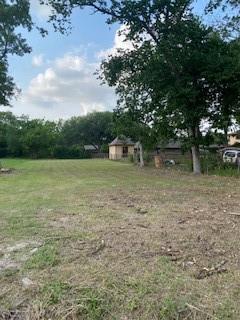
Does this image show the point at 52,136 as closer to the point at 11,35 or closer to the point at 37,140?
the point at 37,140

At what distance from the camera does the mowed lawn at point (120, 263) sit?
296 cm

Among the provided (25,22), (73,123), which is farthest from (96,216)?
(73,123)

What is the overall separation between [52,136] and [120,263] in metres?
59.5

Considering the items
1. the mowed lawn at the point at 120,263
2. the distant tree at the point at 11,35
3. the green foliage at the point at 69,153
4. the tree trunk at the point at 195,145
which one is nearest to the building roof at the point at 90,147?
the green foliage at the point at 69,153

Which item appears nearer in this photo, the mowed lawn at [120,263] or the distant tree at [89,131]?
the mowed lawn at [120,263]

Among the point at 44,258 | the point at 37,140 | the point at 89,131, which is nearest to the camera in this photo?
the point at 44,258

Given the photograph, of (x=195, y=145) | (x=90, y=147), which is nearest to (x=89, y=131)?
(x=90, y=147)

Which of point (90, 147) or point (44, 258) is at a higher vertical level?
point (90, 147)

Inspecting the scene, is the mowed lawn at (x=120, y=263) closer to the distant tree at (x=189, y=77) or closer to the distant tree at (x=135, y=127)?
the distant tree at (x=189, y=77)

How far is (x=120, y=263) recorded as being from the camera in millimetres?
3947

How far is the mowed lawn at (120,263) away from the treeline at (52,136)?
4344 cm

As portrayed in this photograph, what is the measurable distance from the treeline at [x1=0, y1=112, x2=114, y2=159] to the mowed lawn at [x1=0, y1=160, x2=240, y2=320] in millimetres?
43443

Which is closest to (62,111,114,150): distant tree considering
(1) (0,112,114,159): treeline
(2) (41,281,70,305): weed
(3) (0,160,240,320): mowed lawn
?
(1) (0,112,114,159): treeline

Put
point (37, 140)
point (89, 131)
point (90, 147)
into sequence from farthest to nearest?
point (90, 147) < point (89, 131) < point (37, 140)
